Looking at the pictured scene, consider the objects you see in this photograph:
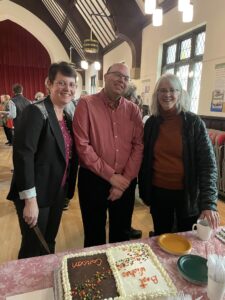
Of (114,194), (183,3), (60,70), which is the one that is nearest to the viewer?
(60,70)

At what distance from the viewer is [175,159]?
1.46 metres

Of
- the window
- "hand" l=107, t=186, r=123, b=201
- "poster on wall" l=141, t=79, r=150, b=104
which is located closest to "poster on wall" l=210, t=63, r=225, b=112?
the window

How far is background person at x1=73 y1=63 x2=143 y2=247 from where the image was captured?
1.49 m

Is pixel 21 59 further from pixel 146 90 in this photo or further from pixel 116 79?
pixel 116 79

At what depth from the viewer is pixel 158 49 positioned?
5.49m

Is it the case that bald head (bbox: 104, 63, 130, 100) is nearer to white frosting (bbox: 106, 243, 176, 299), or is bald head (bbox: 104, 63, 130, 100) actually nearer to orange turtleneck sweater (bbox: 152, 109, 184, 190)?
orange turtleneck sweater (bbox: 152, 109, 184, 190)

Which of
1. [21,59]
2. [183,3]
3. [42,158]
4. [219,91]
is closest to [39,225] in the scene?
[42,158]

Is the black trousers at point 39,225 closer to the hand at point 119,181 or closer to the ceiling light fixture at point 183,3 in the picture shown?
the hand at point 119,181

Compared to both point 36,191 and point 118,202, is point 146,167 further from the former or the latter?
point 36,191

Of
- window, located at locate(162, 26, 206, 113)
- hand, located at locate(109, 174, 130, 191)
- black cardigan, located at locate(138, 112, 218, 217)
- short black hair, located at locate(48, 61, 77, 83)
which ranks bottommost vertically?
hand, located at locate(109, 174, 130, 191)

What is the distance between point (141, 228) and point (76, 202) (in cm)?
106

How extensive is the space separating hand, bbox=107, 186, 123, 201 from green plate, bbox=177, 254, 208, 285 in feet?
2.18

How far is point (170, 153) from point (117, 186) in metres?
0.38

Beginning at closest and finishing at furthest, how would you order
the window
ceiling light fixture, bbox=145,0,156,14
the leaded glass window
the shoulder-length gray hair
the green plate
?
the green plate, the shoulder-length gray hair, ceiling light fixture, bbox=145,0,156,14, the window, the leaded glass window
